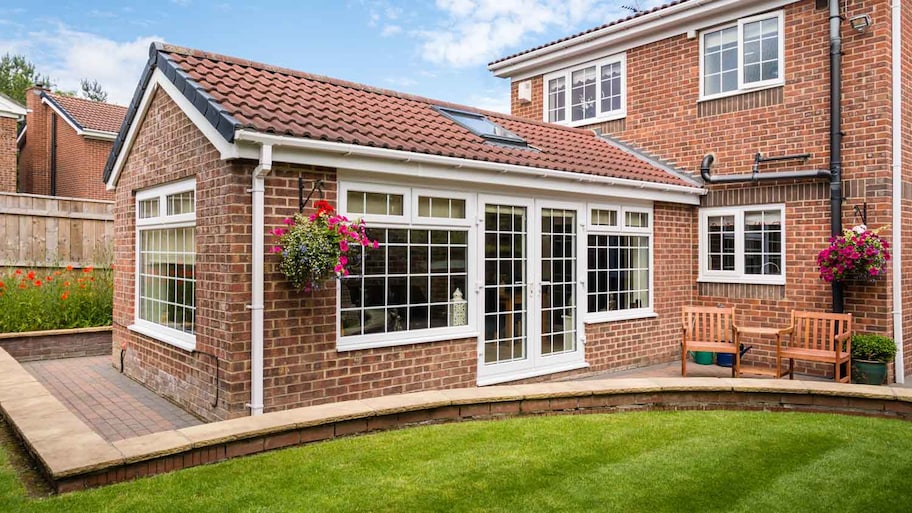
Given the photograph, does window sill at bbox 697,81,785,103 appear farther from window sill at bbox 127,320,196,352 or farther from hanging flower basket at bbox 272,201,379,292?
window sill at bbox 127,320,196,352

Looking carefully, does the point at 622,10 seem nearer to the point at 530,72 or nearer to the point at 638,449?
the point at 530,72

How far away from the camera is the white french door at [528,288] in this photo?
312 inches

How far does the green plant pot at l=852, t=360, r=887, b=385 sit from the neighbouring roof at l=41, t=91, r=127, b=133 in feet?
73.2

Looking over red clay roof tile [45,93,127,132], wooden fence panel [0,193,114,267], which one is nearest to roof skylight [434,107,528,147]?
wooden fence panel [0,193,114,267]

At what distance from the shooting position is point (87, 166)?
21844 mm

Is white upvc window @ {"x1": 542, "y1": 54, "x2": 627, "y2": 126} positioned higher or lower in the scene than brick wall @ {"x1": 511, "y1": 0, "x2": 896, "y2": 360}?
higher

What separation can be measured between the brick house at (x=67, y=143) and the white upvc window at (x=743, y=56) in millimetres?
18953

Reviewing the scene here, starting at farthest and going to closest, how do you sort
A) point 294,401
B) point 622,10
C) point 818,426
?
point 622,10 → point 294,401 → point 818,426

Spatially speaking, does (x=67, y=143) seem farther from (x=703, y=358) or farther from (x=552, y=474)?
(x=552, y=474)

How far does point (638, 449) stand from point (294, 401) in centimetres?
321

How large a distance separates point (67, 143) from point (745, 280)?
75.3 ft

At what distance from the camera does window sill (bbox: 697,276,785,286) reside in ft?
31.9

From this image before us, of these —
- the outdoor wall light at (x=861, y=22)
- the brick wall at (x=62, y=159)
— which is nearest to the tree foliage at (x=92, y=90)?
the brick wall at (x=62, y=159)

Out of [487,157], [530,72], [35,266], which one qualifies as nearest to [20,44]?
[35,266]
